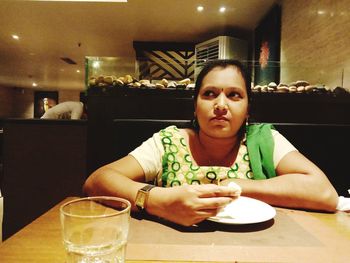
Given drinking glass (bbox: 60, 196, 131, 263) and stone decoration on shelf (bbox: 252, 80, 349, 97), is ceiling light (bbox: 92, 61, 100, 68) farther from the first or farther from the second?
drinking glass (bbox: 60, 196, 131, 263)

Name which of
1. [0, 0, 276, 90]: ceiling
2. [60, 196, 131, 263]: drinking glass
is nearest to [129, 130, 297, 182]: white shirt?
[60, 196, 131, 263]: drinking glass

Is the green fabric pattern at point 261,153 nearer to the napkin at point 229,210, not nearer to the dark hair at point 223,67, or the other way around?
the dark hair at point 223,67

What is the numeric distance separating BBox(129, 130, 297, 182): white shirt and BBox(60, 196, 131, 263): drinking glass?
0.76m

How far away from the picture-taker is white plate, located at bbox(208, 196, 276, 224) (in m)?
0.76

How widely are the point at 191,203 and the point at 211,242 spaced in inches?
5.3

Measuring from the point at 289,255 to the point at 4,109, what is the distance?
19.6 metres

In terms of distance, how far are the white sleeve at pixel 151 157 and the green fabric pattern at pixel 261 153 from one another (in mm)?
408

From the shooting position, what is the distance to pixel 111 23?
5.80m

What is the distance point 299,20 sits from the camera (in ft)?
12.1

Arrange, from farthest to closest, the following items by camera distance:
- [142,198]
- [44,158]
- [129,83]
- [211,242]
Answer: [44,158]
[129,83]
[142,198]
[211,242]

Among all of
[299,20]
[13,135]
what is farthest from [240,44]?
[13,135]

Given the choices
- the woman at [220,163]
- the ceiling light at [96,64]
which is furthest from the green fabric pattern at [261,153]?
the ceiling light at [96,64]

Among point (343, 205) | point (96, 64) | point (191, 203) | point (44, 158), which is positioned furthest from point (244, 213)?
point (44, 158)

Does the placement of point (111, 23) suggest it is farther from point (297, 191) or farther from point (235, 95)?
point (297, 191)
